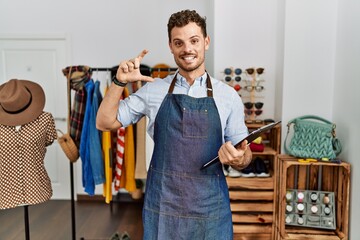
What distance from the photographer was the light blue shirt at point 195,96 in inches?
56.2

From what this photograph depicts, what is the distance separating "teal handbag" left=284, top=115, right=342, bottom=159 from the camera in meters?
2.30

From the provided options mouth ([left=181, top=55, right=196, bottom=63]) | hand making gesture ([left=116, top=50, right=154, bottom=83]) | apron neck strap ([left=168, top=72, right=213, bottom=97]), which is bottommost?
apron neck strap ([left=168, top=72, right=213, bottom=97])

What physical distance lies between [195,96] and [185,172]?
315 mm

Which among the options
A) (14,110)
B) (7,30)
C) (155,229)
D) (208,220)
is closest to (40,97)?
(14,110)

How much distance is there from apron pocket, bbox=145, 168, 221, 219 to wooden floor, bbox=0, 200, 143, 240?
1.83 meters

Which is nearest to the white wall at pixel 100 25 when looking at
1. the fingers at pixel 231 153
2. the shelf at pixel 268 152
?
the shelf at pixel 268 152

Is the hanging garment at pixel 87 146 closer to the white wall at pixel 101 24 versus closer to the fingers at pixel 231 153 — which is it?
the white wall at pixel 101 24

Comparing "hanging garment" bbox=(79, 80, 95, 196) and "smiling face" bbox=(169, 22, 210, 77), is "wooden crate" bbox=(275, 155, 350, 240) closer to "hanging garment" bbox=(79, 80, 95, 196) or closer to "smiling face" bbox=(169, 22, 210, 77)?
"smiling face" bbox=(169, 22, 210, 77)

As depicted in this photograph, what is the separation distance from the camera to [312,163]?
228cm

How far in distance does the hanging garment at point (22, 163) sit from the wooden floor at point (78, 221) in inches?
45.1

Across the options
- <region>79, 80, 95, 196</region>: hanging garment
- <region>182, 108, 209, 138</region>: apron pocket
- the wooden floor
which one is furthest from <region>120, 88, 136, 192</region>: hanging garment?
<region>182, 108, 209, 138</region>: apron pocket

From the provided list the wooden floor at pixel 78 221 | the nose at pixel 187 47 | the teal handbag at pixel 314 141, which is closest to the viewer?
the nose at pixel 187 47

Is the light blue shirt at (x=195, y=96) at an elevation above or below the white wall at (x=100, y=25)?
below

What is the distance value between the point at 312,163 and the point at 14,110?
191 centimetres
